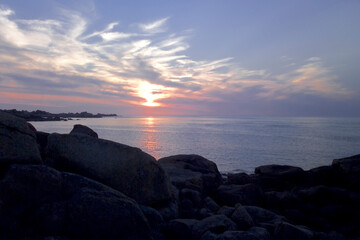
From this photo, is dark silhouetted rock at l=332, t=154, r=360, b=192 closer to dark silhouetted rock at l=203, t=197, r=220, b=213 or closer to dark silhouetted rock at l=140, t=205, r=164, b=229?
dark silhouetted rock at l=203, t=197, r=220, b=213

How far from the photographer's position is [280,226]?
8711 millimetres

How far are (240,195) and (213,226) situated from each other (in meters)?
5.16

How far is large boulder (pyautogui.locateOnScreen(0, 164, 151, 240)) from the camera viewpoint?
604 centimetres

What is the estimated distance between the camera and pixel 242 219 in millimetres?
9133

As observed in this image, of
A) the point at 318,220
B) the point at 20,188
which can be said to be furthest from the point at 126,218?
the point at 318,220

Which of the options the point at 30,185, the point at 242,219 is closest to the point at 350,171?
the point at 242,219

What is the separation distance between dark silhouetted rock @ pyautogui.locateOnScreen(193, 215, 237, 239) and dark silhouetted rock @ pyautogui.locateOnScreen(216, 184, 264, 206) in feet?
14.2

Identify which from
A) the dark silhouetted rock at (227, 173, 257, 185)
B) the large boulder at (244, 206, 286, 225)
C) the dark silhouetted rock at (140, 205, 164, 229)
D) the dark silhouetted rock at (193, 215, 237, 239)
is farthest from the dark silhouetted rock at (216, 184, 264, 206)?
the dark silhouetted rock at (140, 205, 164, 229)

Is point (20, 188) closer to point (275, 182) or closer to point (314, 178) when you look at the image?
point (275, 182)

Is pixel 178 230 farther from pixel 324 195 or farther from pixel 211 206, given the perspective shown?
pixel 324 195

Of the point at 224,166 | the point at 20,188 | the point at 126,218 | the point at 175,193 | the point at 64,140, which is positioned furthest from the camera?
the point at 224,166

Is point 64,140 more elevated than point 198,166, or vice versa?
point 64,140

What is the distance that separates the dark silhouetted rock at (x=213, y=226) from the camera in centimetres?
806

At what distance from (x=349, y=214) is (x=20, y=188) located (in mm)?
14039
